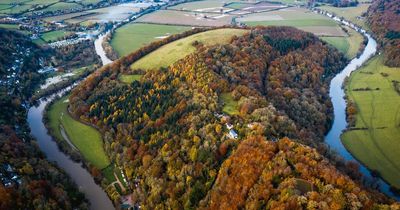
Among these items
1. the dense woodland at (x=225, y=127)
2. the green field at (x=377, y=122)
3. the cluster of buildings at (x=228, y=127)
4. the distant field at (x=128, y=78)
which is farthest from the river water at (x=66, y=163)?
the green field at (x=377, y=122)

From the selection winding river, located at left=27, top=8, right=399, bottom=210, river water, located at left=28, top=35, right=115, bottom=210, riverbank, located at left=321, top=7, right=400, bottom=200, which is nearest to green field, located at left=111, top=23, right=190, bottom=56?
winding river, located at left=27, top=8, right=399, bottom=210

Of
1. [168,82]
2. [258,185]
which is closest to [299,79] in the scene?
[168,82]

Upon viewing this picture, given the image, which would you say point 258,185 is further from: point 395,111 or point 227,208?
point 395,111

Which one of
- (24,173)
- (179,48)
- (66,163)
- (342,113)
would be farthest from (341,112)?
(24,173)

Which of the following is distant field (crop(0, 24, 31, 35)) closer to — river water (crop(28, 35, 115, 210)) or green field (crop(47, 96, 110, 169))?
river water (crop(28, 35, 115, 210))

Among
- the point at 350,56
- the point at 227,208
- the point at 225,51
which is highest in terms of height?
the point at 225,51

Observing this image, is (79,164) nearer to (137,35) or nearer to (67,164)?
(67,164)

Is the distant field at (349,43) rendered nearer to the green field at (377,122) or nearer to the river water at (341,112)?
the river water at (341,112)
